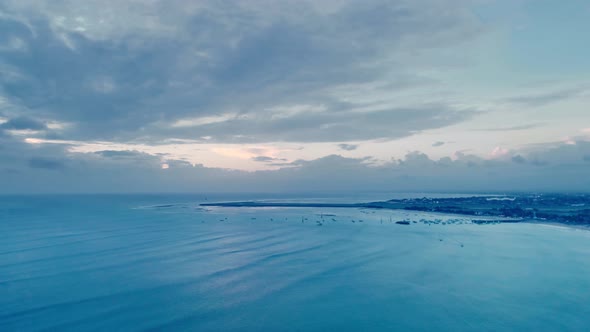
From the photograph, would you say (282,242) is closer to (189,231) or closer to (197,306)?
(189,231)

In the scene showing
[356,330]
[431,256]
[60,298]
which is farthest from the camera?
[431,256]

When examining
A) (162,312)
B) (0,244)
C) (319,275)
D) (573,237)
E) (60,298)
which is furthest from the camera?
(573,237)

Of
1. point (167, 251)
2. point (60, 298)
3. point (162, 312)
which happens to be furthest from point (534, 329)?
point (167, 251)

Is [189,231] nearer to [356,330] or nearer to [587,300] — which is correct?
[356,330]

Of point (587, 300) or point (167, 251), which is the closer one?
point (587, 300)

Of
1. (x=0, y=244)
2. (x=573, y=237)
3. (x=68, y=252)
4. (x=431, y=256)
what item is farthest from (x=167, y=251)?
(x=573, y=237)

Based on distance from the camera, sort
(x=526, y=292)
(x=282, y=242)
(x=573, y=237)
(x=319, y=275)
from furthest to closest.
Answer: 1. (x=573, y=237)
2. (x=282, y=242)
3. (x=319, y=275)
4. (x=526, y=292)
